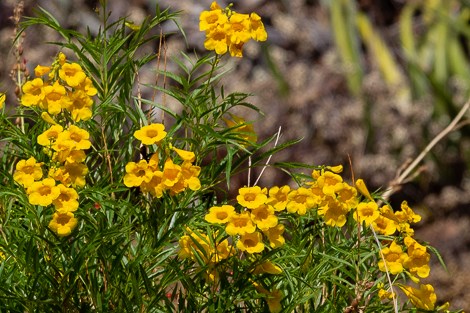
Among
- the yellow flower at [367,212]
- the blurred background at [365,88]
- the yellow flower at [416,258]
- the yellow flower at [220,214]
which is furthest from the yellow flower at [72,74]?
the blurred background at [365,88]

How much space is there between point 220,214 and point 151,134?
0.21 m

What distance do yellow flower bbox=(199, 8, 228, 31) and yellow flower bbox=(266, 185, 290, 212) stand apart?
1.15ft

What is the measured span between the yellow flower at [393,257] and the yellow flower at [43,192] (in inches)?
26.8

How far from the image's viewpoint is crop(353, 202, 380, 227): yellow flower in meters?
2.27

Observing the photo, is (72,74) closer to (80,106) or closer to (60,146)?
(80,106)

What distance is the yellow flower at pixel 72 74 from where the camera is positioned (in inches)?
89.0

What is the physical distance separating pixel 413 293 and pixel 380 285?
0.10m

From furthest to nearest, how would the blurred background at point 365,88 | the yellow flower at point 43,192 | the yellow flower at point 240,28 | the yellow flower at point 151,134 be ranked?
the blurred background at point 365,88, the yellow flower at point 240,28, the yellow flower at point 151,134, the yellow flower at point 43,192

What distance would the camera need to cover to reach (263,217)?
2.09 meters

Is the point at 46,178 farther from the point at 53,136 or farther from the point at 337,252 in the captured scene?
the point at 337,252

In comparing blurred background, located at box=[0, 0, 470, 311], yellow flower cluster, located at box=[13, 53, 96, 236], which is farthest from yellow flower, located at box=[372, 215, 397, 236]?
blurred background, located at box=[0, 0, 470, 311]

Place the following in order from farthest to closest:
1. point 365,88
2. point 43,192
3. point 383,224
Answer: point 365,88, point 383,224, point 43,192

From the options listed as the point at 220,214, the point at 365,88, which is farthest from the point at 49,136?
the point at 365,88

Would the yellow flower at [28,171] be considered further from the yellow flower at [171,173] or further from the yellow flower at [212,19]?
the yellow flower at [212,19]
